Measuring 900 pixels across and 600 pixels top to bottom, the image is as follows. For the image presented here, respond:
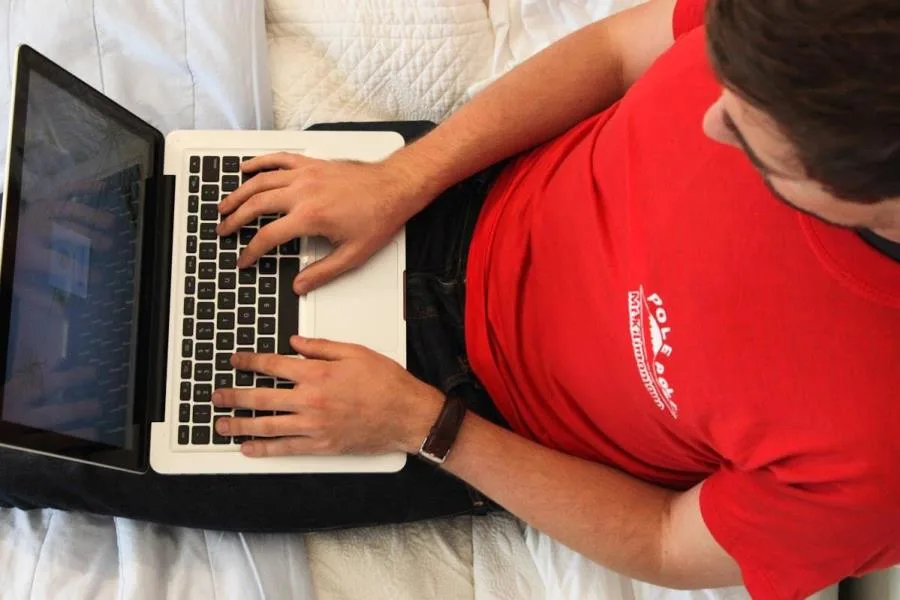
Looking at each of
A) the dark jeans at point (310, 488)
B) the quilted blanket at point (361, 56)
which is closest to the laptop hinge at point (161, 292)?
the dark jeans at point (310, 488)

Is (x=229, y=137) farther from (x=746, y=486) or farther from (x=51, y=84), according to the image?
Result: (x=746, y=486)

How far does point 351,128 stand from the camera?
1014 mm

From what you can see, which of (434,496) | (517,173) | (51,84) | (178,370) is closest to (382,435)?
(434,496)

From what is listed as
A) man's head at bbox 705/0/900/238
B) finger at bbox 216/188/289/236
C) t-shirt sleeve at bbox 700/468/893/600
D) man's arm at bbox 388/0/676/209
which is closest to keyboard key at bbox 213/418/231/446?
finger at bbox 216/188/289/236

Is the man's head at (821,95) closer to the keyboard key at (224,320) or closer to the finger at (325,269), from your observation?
the finger at (325,269)

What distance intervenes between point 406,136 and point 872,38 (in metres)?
0.66

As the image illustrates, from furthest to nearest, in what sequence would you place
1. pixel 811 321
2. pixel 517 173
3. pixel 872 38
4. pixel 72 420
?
pixel 517 173, pixel 72 420, pixel 811 321, pixel 872 38

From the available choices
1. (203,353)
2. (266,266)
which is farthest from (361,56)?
(203,353)

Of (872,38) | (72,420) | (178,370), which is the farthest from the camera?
(178,370)

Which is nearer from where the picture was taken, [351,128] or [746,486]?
[746,486]

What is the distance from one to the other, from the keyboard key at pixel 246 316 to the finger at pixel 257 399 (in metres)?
0.08

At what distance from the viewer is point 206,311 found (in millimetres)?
869

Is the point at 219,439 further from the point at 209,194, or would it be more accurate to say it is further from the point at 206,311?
the point at 209,194

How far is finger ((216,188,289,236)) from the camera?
2.84 ft
